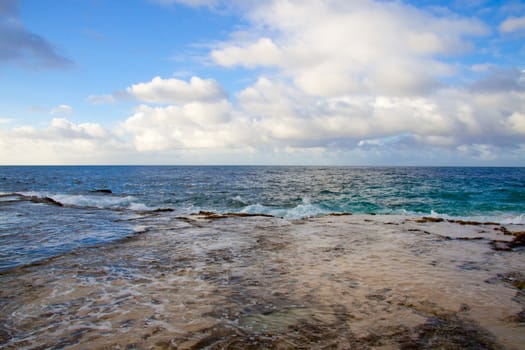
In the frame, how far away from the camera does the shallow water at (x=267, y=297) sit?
4664mm

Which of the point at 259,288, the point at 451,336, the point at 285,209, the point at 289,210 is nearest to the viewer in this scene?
the point at 451,336

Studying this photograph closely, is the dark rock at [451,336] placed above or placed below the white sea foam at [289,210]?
above

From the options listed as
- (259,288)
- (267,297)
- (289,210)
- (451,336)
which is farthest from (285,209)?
(451,336)

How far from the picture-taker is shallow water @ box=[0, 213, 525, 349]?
15.3 ft

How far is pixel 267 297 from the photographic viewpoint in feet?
20.3

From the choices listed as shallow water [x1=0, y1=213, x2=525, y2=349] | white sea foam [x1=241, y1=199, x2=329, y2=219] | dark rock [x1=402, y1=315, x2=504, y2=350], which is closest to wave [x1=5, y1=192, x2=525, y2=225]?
white sea foam [x1=241, y1=199, x2=329, y2=219]

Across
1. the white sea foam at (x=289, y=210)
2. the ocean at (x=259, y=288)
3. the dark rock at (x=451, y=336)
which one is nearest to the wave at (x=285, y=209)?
the white sea foam at (x=289, y=210)

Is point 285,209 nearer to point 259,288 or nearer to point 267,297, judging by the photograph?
point 259,288

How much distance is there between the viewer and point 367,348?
4.36 m

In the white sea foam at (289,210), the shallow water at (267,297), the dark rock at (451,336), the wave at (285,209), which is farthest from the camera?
the white sea foam at (289,210)

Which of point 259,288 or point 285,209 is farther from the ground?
point 259,288

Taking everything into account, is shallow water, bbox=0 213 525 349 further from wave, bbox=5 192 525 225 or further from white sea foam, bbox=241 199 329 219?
white sea foam, bbox=241 199 329 219

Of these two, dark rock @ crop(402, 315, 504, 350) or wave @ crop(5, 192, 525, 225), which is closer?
dark rock @ crop(402, 315, 504, 350)

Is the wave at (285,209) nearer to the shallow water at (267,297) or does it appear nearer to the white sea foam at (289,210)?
the white sea foam at (289,210)
